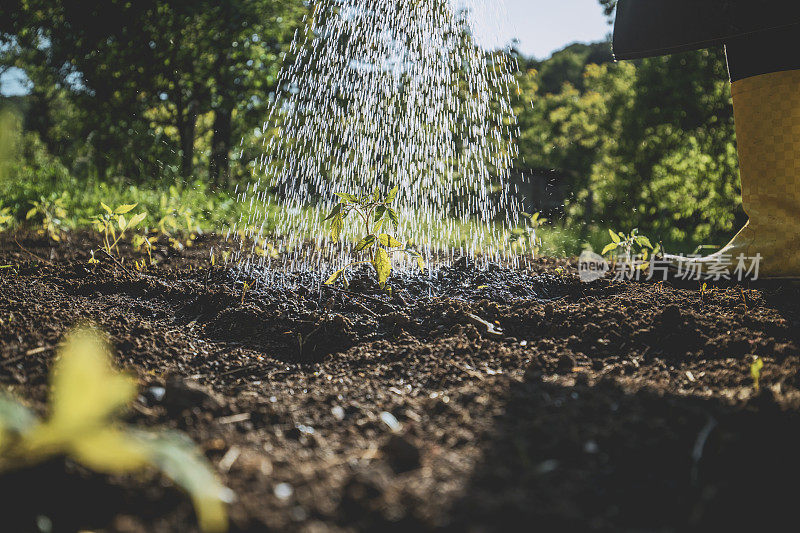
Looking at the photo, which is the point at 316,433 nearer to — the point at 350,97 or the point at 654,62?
the point at 350,97

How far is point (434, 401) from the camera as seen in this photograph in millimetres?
1071

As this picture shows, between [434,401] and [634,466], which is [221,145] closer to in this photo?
[434,401]

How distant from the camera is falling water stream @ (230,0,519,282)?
3609 mm

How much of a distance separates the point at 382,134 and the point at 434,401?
4462 mm

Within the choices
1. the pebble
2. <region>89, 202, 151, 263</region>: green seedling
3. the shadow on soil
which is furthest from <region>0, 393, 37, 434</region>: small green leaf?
<region>89, 202, 151, 263</region>: green seedling

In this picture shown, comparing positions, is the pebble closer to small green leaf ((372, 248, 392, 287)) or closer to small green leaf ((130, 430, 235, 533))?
small green leaf ((130, 430, 235, 533))

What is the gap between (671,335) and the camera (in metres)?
1.49

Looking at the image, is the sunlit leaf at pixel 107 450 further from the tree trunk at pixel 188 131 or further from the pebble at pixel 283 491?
the tree trunk at pixel 188 131

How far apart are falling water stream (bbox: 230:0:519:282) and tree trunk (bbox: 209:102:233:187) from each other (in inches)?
20.8

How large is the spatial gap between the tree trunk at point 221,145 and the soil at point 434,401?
18.7 feet

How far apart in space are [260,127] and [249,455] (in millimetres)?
7567

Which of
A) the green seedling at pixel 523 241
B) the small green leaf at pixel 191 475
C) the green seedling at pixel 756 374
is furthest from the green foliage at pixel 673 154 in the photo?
the small green leaf at pixel 191 475

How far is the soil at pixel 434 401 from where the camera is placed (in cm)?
69

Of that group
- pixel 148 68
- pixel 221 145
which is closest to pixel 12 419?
pixel 148 68
